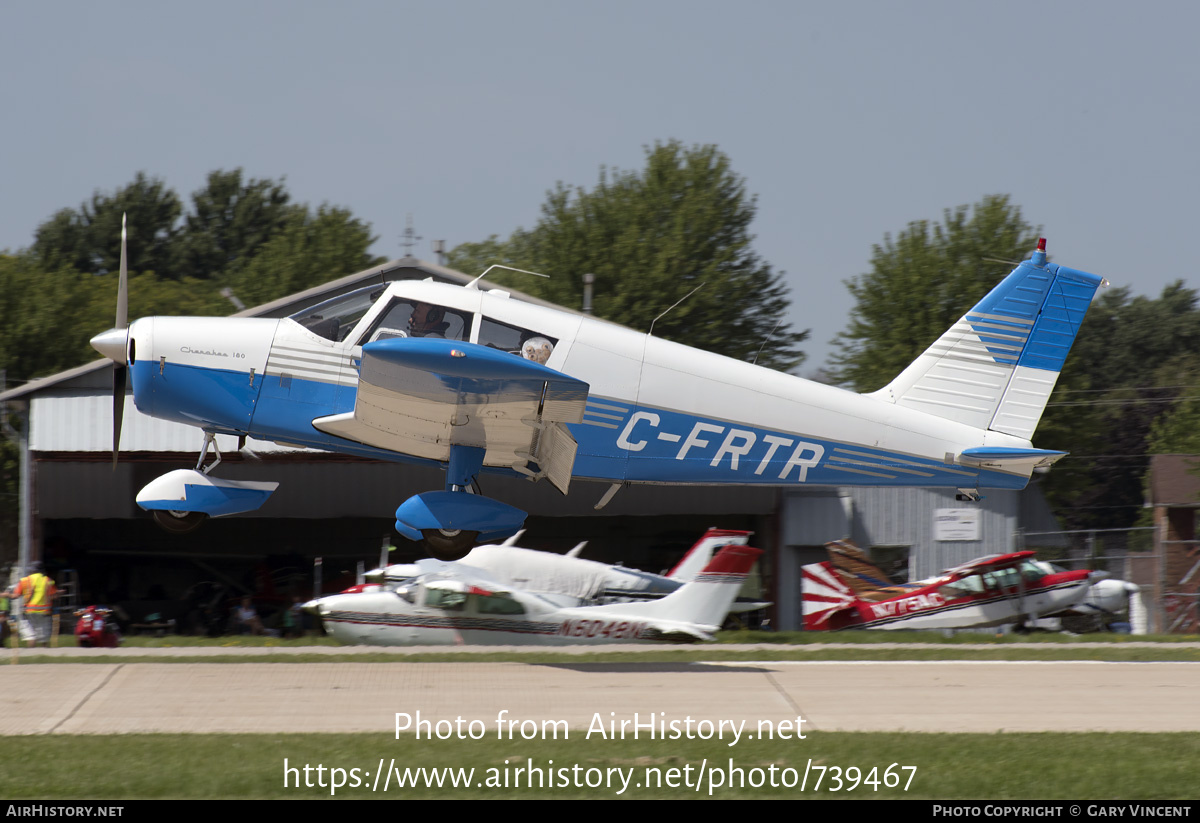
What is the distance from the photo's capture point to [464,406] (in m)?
9.54

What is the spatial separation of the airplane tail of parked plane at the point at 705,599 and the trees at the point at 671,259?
19.3m

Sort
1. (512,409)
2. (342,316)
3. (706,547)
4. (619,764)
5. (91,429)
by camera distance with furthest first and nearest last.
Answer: (91,429) < (706,547) < (342,316) < (512,409) < (619,764)

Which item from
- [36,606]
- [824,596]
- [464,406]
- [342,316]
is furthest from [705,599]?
[36,606]

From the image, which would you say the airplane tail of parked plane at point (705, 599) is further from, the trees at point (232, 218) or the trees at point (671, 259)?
the trees at point (232, 218)

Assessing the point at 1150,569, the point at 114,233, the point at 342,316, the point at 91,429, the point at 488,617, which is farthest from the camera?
the point at 114,233

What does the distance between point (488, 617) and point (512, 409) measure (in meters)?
5.78

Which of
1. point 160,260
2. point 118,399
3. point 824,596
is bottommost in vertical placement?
point 824,596

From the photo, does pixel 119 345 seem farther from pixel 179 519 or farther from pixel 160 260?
pixel 160 260

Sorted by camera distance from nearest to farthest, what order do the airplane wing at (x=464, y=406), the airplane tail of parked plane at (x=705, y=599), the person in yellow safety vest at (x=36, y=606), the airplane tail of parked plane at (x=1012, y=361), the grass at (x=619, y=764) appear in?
the grass at (x=619, y=764) → the airplane wing at (x=464, y=406) → the airplane tail of parked plane at (x=1012, y=361) → the airplane tail of parked plane at (x=705, y=599) → the person in yellow safety vest at (x=36, y=606)

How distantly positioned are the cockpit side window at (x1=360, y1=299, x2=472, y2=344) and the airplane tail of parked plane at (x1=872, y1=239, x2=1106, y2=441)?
4.22 meters

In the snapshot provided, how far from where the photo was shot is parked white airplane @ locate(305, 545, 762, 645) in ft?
47.7

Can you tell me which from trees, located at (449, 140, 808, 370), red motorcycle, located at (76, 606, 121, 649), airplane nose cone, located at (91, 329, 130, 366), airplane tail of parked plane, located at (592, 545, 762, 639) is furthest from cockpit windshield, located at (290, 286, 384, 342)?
trees, located at (449, 140, 808, 370)

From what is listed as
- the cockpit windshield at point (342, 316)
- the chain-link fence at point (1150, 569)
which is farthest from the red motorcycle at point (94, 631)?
the chain-link fence at point (1150, 569)

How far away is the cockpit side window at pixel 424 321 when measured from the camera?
9656 mm
